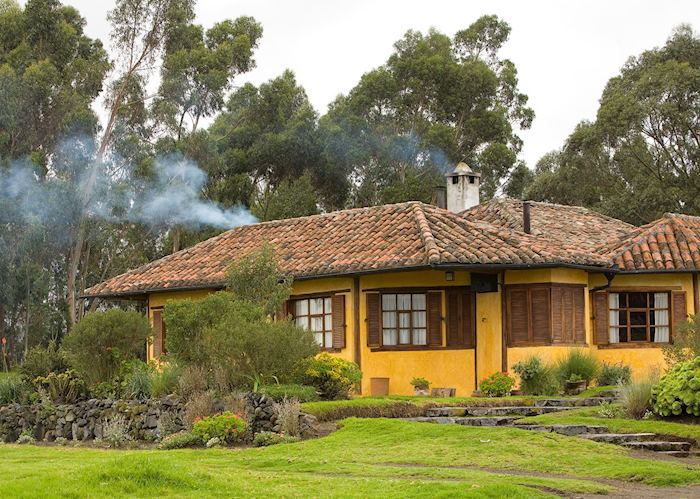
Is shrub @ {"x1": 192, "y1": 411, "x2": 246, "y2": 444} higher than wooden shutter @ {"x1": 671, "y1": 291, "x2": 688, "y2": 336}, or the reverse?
wooden shutter @ {"x1": 671, "y1": 291, "x2": 688, "y2": 336}

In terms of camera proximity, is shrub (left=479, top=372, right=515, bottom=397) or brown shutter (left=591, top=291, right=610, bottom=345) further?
brown shutter (left=591, top=291, right=610, bottom=345)

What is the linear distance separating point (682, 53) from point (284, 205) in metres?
17.5

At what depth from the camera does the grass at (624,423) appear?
16578 mm

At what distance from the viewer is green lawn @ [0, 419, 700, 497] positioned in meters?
11.5

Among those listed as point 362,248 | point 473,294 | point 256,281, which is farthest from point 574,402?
point 362,248

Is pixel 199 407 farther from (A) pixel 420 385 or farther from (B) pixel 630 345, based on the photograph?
(B) pixel 630 345

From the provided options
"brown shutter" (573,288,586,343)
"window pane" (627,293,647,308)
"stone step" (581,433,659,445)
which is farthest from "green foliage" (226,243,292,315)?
"window pane" (627,293,647,308)

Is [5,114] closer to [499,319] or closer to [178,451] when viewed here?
[499,319]

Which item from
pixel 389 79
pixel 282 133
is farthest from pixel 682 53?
pixel 282 133

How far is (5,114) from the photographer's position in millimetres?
42219

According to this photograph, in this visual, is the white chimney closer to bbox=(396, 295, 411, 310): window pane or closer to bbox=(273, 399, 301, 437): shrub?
bbox=(396, 295, 411, 310): window pane

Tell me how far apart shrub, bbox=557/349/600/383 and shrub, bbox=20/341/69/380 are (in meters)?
10.2

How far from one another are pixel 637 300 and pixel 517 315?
3596mm

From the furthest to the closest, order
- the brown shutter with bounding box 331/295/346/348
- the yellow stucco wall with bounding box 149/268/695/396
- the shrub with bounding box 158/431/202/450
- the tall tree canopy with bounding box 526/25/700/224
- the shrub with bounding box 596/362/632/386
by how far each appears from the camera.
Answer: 1. the tall tree canopy with bounding box 526/25/700/224
2. the brown shutter with bounding box 331/295/346/348
3. the yellow stucco wall with bounding box 149/268/695/396
4. the shrub with bounding box 596/362/632/386
5. the shrub with bounding box 158/431/202/450
